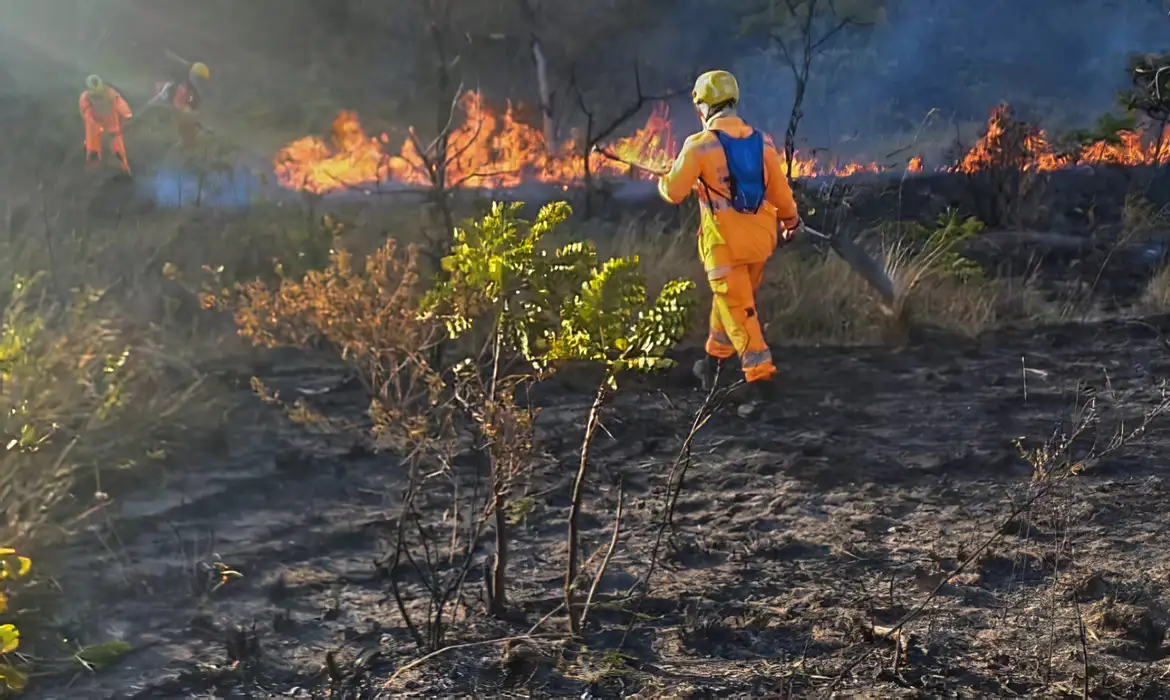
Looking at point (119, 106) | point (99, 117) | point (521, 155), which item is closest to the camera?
point (99, 117)

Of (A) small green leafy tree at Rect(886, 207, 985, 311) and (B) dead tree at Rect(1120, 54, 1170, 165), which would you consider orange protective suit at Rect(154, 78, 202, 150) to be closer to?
(A) small green leafy tree at Rect(886, 207, 985, 311)

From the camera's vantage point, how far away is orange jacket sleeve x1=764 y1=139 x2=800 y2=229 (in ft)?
14.8

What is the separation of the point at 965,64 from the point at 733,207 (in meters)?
12.2

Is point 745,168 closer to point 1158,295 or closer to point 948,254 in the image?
point 948,254

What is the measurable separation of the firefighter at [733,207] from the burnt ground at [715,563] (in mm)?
361

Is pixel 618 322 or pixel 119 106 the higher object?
pixel 119 106

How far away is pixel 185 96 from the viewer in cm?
1373

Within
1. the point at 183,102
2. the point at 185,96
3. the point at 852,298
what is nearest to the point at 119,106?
the point at 183,102

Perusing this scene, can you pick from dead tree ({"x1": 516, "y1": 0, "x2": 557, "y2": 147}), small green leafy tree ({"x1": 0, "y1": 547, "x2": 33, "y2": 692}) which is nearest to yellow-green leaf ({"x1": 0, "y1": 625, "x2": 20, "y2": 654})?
small green leafy tree ({"x1": 0, "y1": 547, "x2": 33, "y2": 692})

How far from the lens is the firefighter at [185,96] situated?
12.2 m

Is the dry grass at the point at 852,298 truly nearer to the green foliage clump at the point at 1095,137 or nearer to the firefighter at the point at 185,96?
the green foliage clump at the point at 1095,137

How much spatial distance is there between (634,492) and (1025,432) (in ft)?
5.35

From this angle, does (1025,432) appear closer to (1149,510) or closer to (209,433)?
(1149,510)

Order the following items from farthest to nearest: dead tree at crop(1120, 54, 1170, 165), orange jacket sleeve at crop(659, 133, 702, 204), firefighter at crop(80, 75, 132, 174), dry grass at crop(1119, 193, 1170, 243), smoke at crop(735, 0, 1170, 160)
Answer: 1. smoke at crop(735, 0, 1170, 160)
2. firefighter at crop(80, 75, 132, 174)
3. dry grass at crop(1119, 193, 1170, 243)
4. dead tree at crop(1120, 54, 1170, 165)
5. orange jacket sleeve at crop(659, 133, 702, 204)
